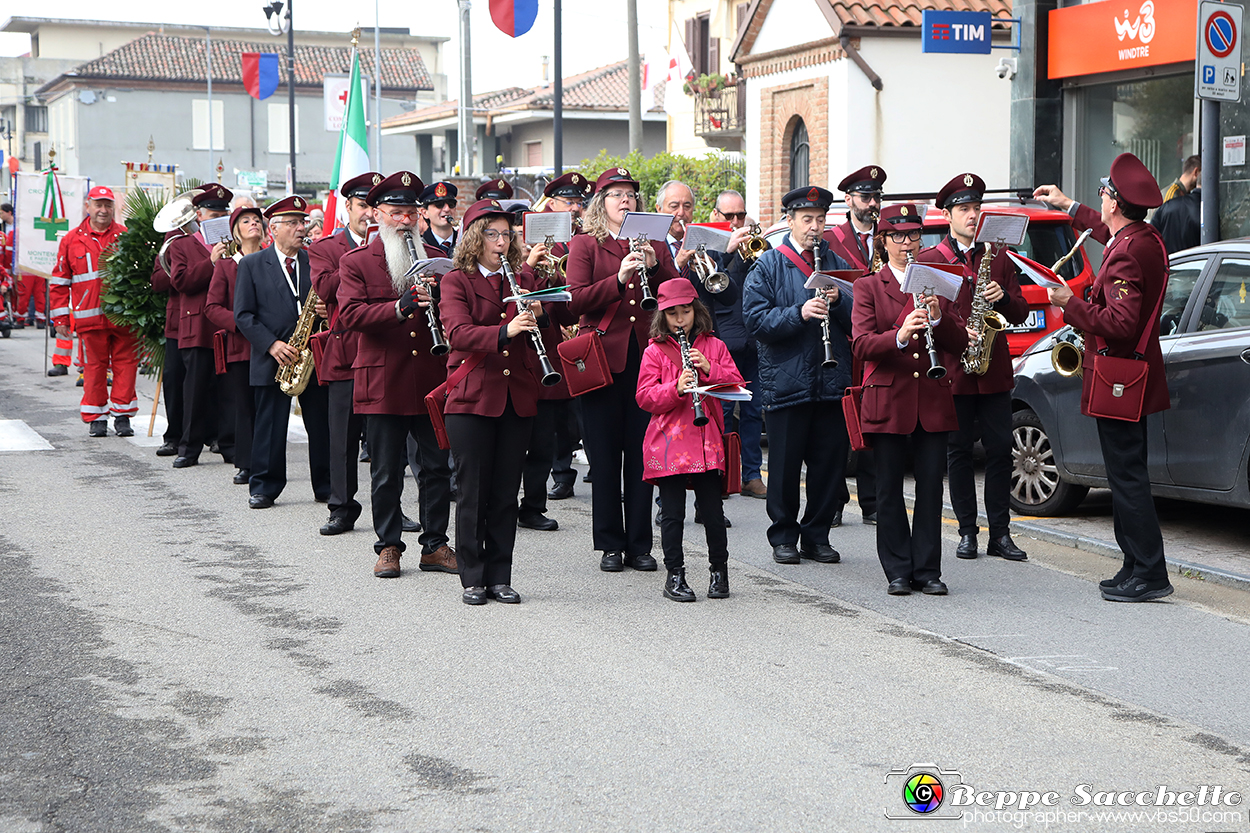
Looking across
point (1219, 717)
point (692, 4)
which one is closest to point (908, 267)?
point (1219, 717)

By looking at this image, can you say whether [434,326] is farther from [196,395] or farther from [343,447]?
[196,395]

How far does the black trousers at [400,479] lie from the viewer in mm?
8000

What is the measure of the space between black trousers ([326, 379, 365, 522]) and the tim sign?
11.1 metres

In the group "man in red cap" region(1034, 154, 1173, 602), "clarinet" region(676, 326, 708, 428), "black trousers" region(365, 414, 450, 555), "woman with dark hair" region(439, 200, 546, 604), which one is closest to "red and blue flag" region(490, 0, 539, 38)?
"black trousers" region(365, 414, 450, 555)

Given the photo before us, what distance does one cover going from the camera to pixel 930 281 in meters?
7.14

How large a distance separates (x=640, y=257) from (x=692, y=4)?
3625 centimetres

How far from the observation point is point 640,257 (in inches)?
298

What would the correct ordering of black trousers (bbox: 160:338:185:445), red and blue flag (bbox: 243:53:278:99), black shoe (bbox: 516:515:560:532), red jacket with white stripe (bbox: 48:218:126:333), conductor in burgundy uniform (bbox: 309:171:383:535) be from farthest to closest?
red and blue flag (bbox: 243:53:278:99), red jacket with white stripe (bbox: 48:218:126:333), black trousers (bbox: 160:338:185:445), black shoe (bbox: 516:515:560:532), conductor in burgundy uniform (bbox: 309:171:383:535)

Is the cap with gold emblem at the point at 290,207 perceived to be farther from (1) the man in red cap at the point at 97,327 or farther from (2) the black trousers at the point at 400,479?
(1) the man in red cap at the point at 97,327

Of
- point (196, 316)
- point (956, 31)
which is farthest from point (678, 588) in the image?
point (956, 31)

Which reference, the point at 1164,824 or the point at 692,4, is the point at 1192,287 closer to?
the point at 1164,824

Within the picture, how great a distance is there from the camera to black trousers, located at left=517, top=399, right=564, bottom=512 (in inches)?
373

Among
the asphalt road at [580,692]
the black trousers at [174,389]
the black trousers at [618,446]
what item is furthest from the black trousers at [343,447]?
the black trousers at [174,389]

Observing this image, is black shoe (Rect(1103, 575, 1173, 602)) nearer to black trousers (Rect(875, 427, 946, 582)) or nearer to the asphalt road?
the asphalt road
